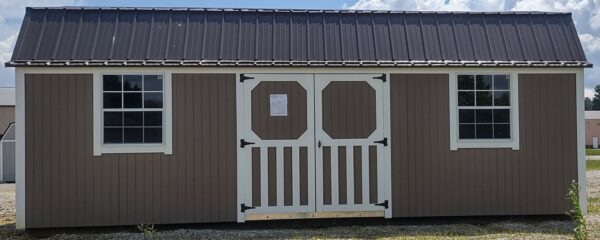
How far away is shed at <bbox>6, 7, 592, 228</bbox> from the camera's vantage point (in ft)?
22.9

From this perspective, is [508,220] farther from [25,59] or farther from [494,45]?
[25,59]

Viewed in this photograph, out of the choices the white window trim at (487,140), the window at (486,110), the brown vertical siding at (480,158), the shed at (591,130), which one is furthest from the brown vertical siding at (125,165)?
the shed at (591,130)

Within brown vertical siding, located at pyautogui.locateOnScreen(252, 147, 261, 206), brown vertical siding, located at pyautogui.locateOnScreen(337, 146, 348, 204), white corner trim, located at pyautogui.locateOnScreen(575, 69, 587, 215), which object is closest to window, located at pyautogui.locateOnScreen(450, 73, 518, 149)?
white corner trim, located at pyautogui.locateOnScreen(575, 69, 587, 215)

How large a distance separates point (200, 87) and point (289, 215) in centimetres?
192

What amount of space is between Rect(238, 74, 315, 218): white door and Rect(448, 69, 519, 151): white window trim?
1798mm

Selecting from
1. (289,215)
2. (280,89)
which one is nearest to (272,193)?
(289,215)

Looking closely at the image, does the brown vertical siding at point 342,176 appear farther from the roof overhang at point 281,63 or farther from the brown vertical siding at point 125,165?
the brown vertical siding at point 125,165

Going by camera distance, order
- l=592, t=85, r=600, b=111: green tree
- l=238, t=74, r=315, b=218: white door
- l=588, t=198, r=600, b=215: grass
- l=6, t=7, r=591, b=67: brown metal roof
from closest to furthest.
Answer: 1. l=6, t=7, r=591, b=67: brown metal roof
2. l=238, t=74, r=315, b=218: white door
3. l=588, t=198, r=600, b=215: grass
4. l=592, t=85, r=600, b=111: green tree

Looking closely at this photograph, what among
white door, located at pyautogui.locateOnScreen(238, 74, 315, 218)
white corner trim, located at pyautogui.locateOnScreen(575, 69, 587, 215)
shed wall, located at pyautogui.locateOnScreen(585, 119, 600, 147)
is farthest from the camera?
shed wall, located at pyautogui.locateOnScreen(585, 119, 600, 147)

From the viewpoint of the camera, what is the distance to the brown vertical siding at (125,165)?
6930mm

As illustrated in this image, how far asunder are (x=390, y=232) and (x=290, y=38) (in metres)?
2.73

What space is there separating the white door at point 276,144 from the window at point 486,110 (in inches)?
77.1

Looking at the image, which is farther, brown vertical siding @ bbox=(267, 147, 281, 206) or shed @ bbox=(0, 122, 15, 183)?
Result: shed @ bbox=(0, 122, 15, 183)

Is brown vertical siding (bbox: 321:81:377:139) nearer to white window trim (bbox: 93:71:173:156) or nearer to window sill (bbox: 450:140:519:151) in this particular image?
window sill (bbox: 450:140:519:151)
